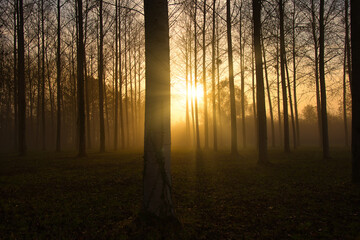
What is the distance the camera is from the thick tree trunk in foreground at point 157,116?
12.2ft

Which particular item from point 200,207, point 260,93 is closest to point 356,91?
point 260,93

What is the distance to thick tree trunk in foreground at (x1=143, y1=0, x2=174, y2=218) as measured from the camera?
3.71m

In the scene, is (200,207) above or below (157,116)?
below

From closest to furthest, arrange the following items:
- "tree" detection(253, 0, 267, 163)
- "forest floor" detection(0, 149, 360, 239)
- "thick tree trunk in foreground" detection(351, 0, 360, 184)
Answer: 1. "forest floor" detection(0, 149, 360, 239)
2. "thick tree trunk in foreground" detection(351, 0, 360, 184)
3. "tree" detection(253, 0, 267, 163)

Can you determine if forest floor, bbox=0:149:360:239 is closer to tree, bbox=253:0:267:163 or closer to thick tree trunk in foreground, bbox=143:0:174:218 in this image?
thick tree trunk in foreground, bbox=143:0:174:218

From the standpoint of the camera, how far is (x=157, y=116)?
3.80 m

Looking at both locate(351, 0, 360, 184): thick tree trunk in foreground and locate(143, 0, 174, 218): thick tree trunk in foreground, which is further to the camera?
locate(351, 0, 360, 184): thick tree trunk in foreground

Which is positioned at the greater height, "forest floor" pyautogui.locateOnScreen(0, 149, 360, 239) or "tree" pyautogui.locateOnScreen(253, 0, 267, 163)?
"tree" pyautogui.locateOnScreen(253, 0, 267, 163)

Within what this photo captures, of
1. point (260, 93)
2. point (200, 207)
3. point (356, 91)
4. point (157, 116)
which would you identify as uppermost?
point (260, 93)

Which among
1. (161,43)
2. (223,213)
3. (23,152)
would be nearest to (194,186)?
(223,213)

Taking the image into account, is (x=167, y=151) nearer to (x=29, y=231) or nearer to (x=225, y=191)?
(x=29, y=231)

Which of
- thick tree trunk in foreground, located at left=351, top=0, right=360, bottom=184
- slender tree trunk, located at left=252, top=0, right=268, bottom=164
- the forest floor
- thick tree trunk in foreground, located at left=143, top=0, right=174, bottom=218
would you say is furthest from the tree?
thick tree trunk in foreground, located at left=143, top=0, right=174, bottom=218

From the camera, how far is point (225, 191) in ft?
21.0

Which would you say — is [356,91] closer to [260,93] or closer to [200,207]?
[260,93]
